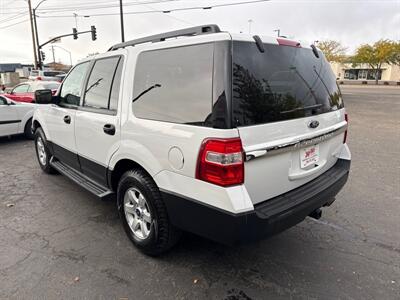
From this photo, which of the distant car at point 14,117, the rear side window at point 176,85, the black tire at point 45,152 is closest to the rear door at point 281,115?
the rear side window at point 176,85

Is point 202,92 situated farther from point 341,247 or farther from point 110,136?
point 341,247

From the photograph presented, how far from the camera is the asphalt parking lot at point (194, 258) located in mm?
2432

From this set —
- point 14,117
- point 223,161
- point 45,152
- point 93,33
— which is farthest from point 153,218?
point 93,33

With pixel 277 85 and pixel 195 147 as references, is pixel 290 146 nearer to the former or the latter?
pixel 277 85

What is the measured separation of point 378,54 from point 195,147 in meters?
62.1

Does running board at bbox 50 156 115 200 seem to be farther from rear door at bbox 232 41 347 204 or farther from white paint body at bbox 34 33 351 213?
rear door at bbox 232 41 347 204

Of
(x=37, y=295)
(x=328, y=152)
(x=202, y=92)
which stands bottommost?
(x=37, y=295)

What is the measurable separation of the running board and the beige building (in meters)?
63.5

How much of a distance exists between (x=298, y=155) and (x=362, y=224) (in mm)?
1663

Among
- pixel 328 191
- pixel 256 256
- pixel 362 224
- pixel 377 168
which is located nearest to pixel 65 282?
pixel 256 256

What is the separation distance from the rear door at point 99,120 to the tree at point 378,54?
6052cm

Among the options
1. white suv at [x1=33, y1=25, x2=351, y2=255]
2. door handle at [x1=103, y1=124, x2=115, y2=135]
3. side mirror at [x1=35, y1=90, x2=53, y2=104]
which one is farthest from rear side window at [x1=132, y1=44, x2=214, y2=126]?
side mirror at [x1=35, y1=90, x2=53, y2=104]

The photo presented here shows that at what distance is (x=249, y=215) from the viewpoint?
2059 mm

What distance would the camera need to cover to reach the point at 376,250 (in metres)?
2.96
